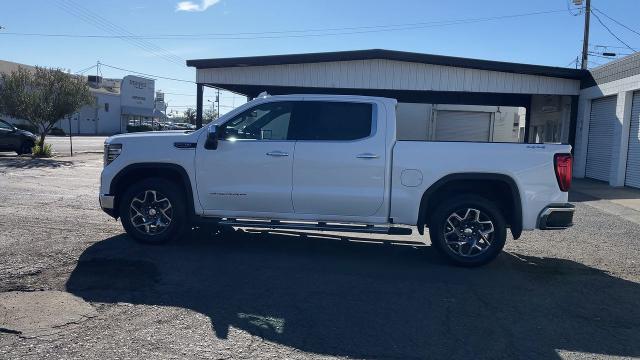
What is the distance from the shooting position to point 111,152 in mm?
7586

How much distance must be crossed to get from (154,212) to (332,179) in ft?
7.99

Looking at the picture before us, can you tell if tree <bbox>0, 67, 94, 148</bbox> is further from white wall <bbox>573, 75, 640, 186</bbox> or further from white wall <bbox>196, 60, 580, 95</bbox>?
white wall <bbox>573, 75, 640, 186</bbox>

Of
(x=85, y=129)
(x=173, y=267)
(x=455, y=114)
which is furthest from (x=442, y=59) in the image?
(x=85, y=129)

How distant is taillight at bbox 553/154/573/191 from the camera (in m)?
6.72

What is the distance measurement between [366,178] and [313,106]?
124 centimetres

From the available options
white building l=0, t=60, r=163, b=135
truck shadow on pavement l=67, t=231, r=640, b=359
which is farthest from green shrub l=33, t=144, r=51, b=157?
white building l=0, t=60, r=163, b=135

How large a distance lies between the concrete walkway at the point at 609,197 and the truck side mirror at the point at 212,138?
342 inches

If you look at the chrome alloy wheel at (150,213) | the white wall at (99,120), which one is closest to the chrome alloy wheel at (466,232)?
the chrome alloy wheel at (150,213)

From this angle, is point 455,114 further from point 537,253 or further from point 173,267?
point 173,267

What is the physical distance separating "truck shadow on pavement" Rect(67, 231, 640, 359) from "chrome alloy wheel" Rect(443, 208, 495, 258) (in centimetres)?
26

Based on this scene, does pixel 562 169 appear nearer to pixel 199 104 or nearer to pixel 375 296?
pixel 375 296

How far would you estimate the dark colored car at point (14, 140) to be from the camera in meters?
23.0

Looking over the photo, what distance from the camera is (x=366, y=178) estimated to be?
273 inches

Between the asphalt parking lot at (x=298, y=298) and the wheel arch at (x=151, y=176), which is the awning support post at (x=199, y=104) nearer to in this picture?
the asphalt parking lot at (x=298, y=298)
